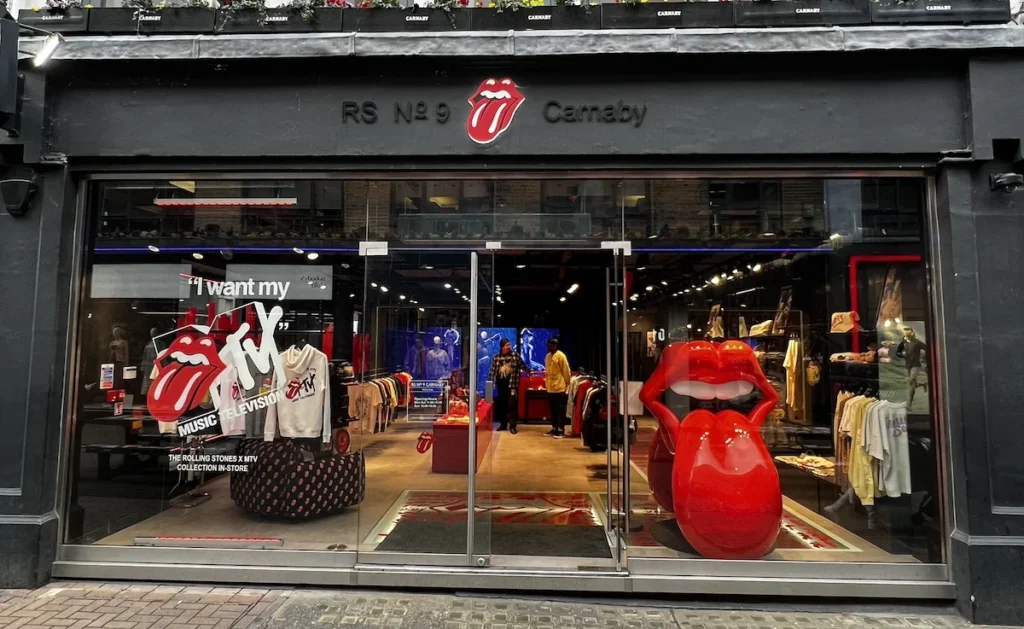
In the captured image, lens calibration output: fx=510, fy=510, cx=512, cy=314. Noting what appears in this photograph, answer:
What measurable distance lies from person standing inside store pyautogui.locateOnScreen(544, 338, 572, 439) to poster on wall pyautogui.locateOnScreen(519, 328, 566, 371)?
0.92 m

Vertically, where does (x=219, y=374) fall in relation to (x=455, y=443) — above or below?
above

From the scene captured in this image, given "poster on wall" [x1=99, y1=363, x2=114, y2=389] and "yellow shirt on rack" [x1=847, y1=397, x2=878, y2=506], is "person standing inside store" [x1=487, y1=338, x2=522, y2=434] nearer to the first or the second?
"yellow shirt on rack" [x1=847, y1=397, x2=878, y2=506]

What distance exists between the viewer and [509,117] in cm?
447

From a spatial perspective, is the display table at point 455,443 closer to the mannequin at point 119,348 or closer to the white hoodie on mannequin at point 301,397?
the white hoodie on mannequin at point 301,397

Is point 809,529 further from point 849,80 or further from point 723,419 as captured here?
point 849,80

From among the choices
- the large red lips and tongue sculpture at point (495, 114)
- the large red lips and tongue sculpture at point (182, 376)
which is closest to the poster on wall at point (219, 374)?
the large red lips and tongue sculpture at point (182, 376)

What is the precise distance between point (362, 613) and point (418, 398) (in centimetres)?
192

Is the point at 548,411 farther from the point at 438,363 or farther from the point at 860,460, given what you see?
the point at 860,460

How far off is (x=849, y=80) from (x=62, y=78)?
22.6 feet

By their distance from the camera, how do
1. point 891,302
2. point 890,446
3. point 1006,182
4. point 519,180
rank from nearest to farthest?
point 1006,182, point 519,180, point 890,446, point 891,302

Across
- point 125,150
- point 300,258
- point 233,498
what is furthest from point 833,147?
point 233,498

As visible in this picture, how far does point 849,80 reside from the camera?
4.32 m

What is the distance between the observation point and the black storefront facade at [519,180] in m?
4.08

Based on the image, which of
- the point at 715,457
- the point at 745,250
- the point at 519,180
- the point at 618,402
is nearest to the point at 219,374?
the point at 519,180
